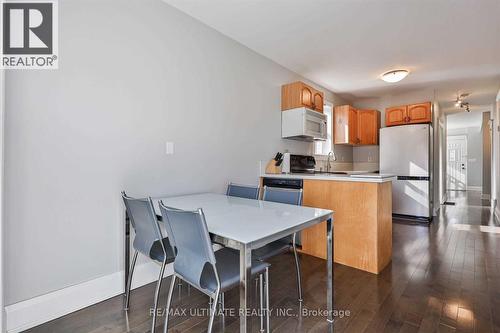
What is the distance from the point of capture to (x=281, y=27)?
2.65 metres

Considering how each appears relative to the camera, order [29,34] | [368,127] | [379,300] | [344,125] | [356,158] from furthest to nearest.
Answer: [356,158], [368,127], [344,125], [379,300], [29,34]

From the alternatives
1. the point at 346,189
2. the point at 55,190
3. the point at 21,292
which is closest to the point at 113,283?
the point at 21,292

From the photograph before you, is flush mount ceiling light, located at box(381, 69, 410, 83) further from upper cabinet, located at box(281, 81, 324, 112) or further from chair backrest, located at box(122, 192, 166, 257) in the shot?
chair backrest, located at box(122, 192, 166, 257)

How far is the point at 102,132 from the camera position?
1862 millimetres

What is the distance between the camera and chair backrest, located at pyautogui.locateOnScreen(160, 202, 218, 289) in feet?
3.52

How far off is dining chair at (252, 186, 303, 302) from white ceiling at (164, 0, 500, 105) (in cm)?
174

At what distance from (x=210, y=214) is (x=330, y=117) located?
415 centimetres

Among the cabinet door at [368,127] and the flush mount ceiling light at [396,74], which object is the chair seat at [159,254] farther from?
the cabinet door at [368,127]

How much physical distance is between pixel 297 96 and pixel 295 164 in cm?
97

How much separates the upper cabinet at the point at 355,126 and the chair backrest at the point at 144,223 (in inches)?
165

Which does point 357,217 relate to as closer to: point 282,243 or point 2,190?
point 282,243

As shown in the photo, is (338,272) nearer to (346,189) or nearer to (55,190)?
(346,189)

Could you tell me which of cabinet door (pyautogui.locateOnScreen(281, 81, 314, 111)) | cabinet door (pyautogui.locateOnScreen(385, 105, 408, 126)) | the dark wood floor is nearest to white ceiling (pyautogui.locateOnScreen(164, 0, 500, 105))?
cabinet door (pyautogui.locateOnScreen(281, 81, 314, 111))

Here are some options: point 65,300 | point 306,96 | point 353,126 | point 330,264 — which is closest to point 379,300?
point 330,264
